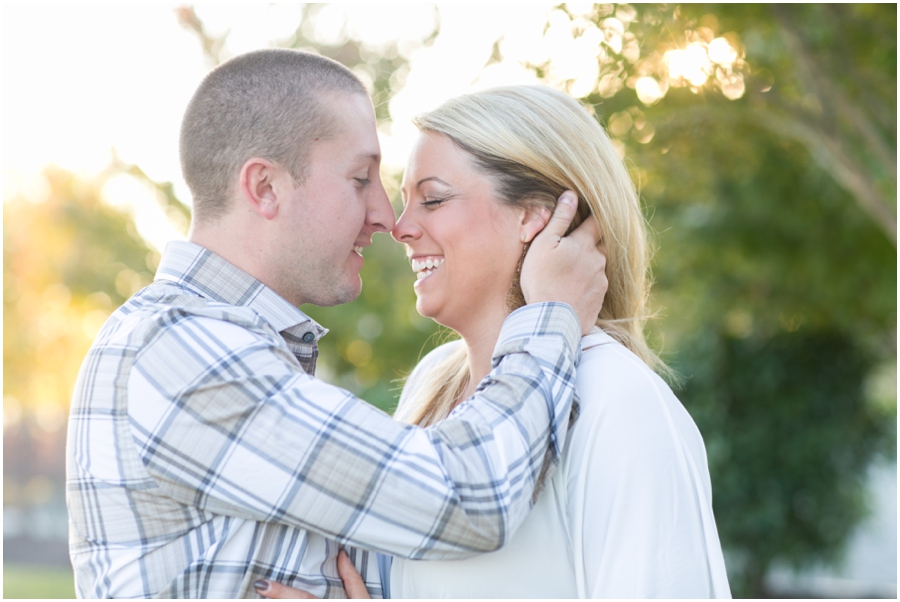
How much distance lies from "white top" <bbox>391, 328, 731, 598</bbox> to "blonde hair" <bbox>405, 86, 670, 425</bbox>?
518 millimetres

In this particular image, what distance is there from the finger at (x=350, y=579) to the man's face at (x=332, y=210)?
2.43 feet

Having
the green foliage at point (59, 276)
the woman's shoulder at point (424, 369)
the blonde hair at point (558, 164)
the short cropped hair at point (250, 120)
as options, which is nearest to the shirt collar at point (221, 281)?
the short cropped hair at point (250, 120)

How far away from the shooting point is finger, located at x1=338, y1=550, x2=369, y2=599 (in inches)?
85.4

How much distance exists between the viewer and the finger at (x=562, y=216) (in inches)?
99.3

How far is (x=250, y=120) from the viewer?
2.42 meters

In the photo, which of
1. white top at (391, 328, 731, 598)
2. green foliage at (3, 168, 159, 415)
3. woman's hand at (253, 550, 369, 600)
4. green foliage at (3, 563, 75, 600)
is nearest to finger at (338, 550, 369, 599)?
woman's hand at (253, 550, 369, 600)

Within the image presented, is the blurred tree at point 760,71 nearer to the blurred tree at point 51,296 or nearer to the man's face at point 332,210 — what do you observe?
the man's face at point 332,210

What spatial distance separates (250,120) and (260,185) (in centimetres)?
19

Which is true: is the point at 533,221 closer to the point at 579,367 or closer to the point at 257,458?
the point at 579,367

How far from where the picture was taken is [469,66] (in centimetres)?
584

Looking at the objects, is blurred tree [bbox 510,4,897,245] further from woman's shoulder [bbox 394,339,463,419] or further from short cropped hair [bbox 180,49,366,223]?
short cropped hair [bbox 180,49,366,223]

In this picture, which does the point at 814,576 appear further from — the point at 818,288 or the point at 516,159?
the point at 516,159

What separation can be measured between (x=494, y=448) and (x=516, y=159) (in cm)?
107

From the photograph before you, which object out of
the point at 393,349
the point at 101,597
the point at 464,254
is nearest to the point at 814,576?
the point at 393,349
